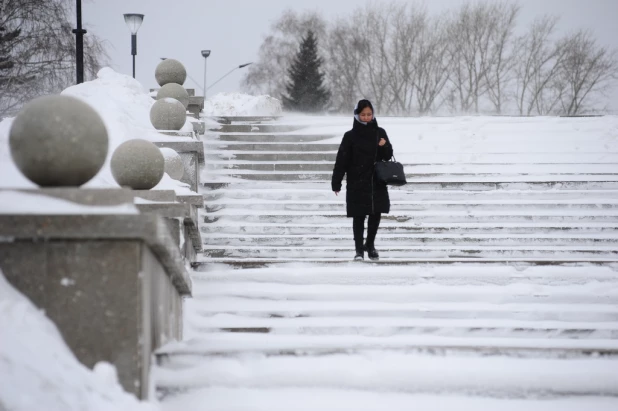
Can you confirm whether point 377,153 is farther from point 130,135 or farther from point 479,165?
point 479,165

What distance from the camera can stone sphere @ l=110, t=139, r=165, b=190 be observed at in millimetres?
5125

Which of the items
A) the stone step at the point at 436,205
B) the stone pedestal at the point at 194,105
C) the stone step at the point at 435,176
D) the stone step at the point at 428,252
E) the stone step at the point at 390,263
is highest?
the stone pedestal at the point at 194,105

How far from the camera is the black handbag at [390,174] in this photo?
19.6ft

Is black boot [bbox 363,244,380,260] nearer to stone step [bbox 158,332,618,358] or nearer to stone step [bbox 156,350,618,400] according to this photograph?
stone step [bbox 158,332,618,358]

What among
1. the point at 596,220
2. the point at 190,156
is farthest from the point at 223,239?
the point at 596,220

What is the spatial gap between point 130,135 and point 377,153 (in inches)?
125

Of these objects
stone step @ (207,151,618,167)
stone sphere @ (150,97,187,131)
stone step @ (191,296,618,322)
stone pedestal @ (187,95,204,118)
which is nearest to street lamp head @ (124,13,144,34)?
stone pedestal @ (187,95,204,118)

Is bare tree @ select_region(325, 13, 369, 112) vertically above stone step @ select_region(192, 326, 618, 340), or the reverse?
bare tree @ select_region(325, 13, 369, 112)

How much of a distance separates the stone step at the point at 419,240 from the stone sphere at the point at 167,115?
62.5 inches

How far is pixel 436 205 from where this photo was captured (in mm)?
8602

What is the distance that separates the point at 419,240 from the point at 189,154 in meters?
3.17

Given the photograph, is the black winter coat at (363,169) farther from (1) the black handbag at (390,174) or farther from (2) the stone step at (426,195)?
(2) the stone step at (426,195)

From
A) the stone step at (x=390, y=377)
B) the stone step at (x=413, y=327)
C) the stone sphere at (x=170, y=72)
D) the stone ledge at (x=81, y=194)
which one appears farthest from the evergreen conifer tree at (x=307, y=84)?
the stone ledge at (x=81, y=194)

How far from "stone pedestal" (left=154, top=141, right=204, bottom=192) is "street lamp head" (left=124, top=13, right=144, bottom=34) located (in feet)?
22.2
